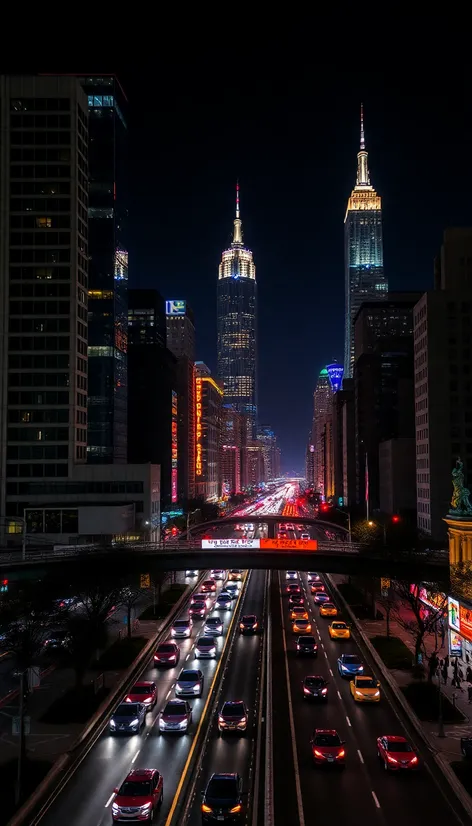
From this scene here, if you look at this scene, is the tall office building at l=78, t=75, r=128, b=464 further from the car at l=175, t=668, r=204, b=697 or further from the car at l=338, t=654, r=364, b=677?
the car at l=175, t=668, r=204, b=697

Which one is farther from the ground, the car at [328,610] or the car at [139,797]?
the car at [139,797]

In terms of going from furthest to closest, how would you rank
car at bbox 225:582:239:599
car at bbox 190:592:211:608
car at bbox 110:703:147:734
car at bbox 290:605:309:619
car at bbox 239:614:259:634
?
car at bbox 225:582:239:599
car at bbox 190:592:211:608
car at bbox 290:605:309:619
car at bbox 239:614:259:634
car at bbox 110:703:147:734

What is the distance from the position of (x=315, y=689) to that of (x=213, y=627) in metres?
20.7

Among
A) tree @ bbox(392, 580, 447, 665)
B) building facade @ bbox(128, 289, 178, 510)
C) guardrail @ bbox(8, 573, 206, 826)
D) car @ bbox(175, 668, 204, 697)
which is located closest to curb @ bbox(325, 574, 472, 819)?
tree @ bbox(392, 580, 447, 665)

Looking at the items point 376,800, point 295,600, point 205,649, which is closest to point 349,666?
point 205,649

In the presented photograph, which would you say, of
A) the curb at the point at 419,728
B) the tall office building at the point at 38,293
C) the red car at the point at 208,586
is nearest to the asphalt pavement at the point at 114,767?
the curb at the point at 419,728

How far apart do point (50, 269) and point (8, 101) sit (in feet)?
85.1

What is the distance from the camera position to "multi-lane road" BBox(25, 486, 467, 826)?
1033 inches

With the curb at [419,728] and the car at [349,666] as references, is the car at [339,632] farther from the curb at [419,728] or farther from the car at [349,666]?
the car at [349,666]

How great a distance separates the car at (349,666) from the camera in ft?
149

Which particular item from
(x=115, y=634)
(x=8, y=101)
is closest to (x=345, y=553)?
(x=115, y=634)

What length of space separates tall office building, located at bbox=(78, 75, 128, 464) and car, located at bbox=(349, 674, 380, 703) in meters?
109

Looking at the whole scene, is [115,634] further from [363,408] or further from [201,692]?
[363,408]

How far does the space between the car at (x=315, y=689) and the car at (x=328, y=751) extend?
9082 millimetres
